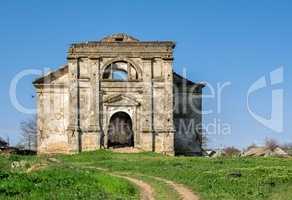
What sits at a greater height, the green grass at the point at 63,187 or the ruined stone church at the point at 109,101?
the ruined stone church at the point at 109,101

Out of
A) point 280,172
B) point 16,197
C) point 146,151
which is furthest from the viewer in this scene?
point 146,151

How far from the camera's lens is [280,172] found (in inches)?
1147

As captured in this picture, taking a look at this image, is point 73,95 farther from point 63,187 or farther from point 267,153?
point 63,187

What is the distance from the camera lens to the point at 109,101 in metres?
50.7

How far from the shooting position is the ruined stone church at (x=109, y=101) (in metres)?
49.9

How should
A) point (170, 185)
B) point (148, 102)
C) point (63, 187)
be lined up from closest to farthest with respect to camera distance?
1. point (63, 187)
2. point (170, 185)
3. point (148, 102)

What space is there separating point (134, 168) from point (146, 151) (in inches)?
520

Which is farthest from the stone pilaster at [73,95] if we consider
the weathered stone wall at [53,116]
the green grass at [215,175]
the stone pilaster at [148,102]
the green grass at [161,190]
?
A: the green grass at [161,190]

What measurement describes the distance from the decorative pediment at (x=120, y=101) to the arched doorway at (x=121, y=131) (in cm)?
266

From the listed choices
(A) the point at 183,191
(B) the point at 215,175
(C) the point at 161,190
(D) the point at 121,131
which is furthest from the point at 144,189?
(D) the point at 121,131

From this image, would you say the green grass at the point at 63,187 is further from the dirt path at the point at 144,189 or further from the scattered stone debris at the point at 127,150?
the scattered stone debris at the point at 127,150

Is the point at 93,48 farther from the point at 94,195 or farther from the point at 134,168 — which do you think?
the point at 94,195

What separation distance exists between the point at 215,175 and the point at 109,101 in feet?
77.4

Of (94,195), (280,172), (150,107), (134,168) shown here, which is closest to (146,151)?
(150,107)
